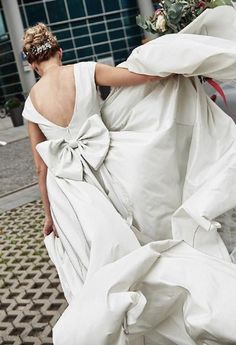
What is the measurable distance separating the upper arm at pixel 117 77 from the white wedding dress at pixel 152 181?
A: 0.14ft

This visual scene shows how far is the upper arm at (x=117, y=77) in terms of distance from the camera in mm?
2074

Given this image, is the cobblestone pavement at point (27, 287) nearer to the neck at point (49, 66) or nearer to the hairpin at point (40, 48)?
the neck at point (49, 66)

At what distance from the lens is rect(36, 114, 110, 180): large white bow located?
7.13ft

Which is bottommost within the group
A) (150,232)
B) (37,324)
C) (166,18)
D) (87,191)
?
(37,324)

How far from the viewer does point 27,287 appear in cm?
332

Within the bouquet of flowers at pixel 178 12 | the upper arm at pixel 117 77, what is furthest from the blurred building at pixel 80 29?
the upper arm at pixel 117 77

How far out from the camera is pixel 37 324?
9.16 ft

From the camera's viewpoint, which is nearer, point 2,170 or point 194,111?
point 194,111

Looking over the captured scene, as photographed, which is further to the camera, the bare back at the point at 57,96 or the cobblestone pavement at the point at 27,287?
the cobblestone pavement at the point at 27,287

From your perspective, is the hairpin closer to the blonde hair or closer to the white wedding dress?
the blonde hair

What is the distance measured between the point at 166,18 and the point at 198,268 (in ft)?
4.86

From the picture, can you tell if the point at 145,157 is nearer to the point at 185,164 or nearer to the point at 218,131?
the point at 185,164

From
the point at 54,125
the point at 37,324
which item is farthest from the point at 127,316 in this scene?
the point at 37,324

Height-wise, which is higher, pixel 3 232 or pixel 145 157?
pixel 145 157
